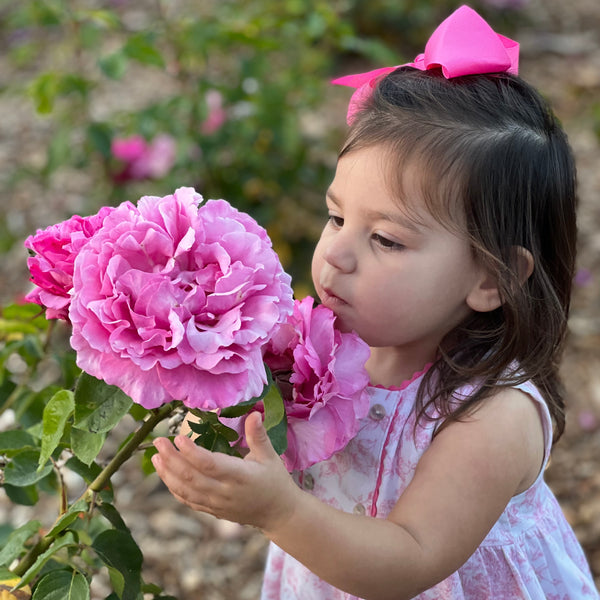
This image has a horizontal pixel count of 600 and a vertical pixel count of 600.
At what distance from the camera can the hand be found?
A: 88cm

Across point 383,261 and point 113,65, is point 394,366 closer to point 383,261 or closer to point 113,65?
point 383,261

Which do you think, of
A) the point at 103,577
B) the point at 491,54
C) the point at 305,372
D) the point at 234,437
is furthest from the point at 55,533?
the point at 103,577

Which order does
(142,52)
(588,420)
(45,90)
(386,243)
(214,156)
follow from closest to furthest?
1. (386,243)
2. (142,52)
3. (45,90)
4. (588,420)
5. (214,156)

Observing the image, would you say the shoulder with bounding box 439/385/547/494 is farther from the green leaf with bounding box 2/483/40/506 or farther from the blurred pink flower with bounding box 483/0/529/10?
the blurred pink flower with bounding box 483/0/529/10

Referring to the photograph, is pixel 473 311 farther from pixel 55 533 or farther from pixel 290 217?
pixel 290 217

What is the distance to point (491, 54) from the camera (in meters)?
1.19

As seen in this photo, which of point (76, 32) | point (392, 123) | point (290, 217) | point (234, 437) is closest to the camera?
point (234, 437)

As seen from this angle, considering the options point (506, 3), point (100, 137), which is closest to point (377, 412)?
point (100, 137)

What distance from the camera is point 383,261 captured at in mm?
1111

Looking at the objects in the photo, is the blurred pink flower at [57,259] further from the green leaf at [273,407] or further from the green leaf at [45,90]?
the green leaf at [45,90]

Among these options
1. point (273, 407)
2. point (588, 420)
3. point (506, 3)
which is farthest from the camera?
point (506, 3)

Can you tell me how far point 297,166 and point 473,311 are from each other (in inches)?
68.0

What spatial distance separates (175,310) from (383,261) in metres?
0.38

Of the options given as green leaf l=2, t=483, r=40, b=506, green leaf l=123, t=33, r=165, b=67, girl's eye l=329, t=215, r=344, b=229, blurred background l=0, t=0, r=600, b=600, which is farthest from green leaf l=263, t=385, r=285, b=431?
green leaf l=123, t=33, r=165, b=67
